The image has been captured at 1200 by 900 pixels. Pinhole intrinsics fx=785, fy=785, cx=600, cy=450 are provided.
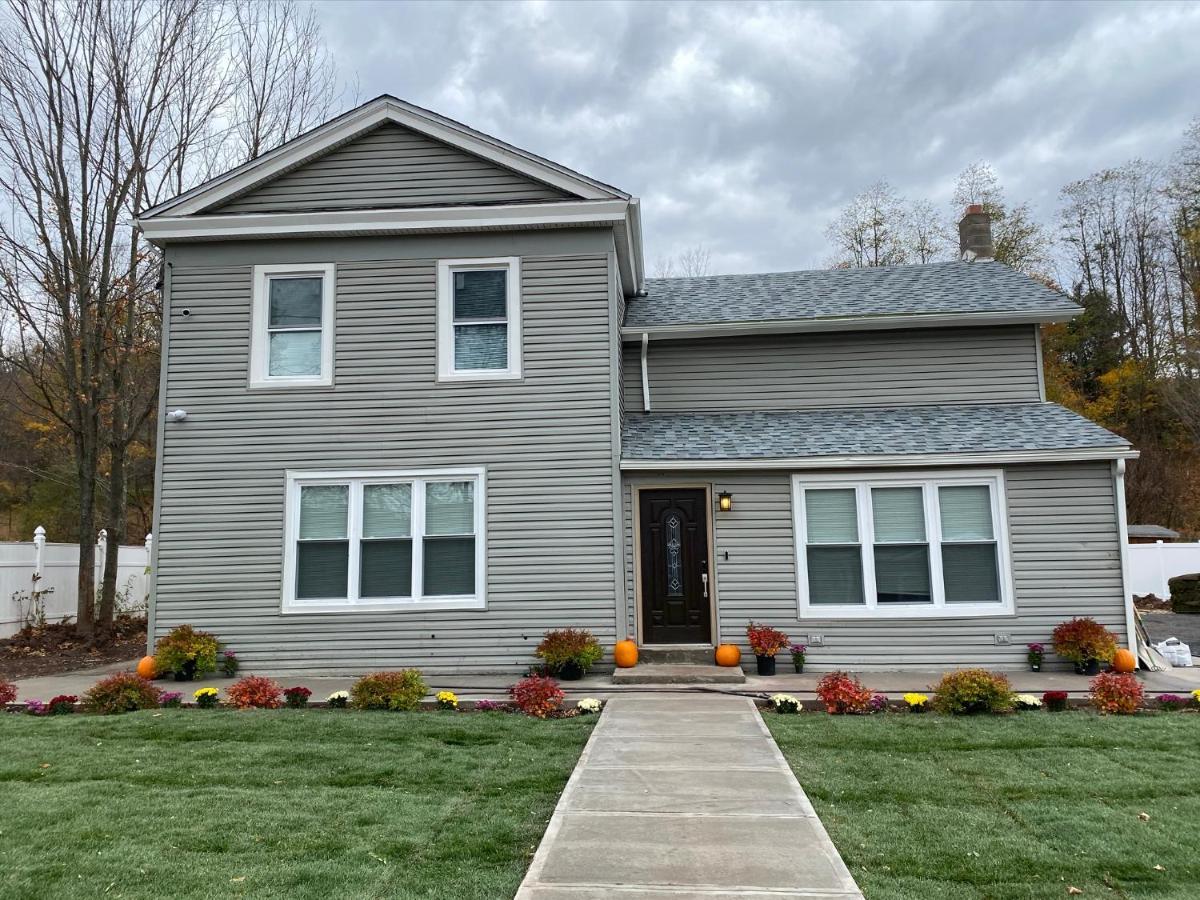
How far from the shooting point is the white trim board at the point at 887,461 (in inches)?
377

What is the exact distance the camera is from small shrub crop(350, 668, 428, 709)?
7750 millimetres

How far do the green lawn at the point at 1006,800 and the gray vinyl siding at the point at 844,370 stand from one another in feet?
17.4

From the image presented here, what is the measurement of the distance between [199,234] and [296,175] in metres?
1.49

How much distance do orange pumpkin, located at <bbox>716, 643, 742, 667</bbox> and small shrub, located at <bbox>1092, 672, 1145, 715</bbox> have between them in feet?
12.1

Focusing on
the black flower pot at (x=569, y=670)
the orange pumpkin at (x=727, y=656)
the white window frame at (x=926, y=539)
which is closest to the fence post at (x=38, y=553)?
the black flower pot at (x=569, y=670)

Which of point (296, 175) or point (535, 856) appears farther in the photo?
point (296, 175)

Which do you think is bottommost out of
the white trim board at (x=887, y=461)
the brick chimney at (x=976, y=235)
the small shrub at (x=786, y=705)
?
the small shrub at (x=786, y=705)

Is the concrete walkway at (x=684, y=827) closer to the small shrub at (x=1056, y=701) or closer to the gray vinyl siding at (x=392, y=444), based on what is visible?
the small shrub at (x=1056, y=701)

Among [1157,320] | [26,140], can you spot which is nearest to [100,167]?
[26,140]

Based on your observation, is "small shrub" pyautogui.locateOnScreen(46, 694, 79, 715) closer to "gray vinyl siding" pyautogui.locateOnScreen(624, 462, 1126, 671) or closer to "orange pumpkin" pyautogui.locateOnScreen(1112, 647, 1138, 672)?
"gray vinyl siding" pyautogui.locateOnScreen(624, 462, 1126, 671)

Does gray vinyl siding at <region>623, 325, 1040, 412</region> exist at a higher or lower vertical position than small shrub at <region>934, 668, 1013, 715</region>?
higher

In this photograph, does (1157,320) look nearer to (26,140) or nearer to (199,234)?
(199,234)

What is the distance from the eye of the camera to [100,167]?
44.6 ft

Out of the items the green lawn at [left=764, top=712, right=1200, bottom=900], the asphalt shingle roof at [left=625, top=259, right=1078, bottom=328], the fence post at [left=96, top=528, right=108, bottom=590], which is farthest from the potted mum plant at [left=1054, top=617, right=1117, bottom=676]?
the fence post at [left=96, top=528, right=108, bottom=590]
